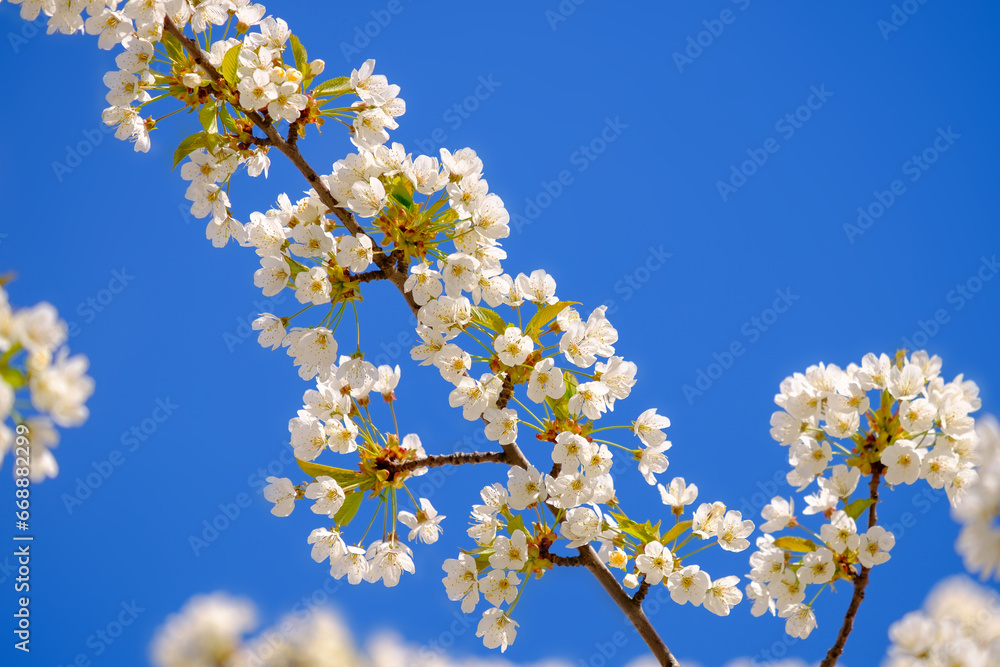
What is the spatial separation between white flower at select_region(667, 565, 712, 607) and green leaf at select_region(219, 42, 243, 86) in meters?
2.33

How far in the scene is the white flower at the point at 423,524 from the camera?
9.02ft

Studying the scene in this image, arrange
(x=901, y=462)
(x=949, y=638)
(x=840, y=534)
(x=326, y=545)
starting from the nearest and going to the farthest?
(x=949, y=638) → (x=901, y=462) → (x=840, y=534) → (x=326, y=545)

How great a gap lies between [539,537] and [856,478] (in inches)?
43.1

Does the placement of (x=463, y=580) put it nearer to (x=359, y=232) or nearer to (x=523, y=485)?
(x=523, y=485)

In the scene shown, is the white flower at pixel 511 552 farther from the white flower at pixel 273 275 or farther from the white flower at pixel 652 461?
the white flower at pixel 273 275

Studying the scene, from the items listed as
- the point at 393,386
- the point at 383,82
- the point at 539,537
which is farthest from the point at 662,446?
the point at 383,82

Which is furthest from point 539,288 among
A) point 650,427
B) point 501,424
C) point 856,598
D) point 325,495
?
point 856,598

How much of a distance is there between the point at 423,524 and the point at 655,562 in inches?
33.0

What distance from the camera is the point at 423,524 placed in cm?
275

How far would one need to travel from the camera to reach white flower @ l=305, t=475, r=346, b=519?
263 cm

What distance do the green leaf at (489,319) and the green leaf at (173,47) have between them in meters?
1.42

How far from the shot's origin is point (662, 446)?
279cm

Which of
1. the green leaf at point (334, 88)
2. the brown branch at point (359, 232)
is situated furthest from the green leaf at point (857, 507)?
the green leaf at point (334, 88)

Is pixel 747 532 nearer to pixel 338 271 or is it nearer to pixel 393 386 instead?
pixel 393 386
